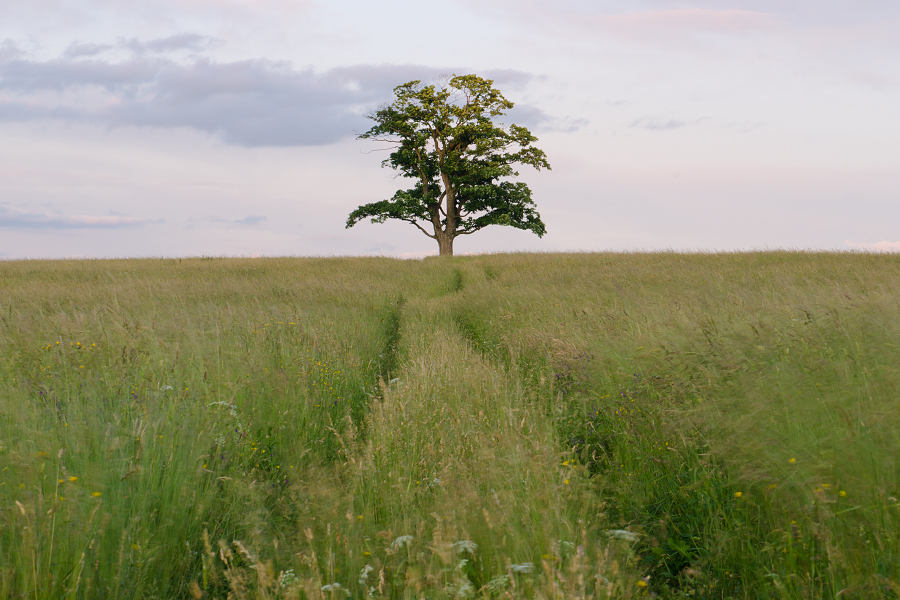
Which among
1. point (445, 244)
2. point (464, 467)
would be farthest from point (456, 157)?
point (464, 467)

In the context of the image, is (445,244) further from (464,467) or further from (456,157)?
(464,467)

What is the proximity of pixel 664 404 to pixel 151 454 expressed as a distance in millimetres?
3507

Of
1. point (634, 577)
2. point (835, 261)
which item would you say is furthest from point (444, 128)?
point (634, 577)

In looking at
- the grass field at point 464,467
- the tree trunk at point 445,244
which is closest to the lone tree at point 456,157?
the tree trunk at point 445,244

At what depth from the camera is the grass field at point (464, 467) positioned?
222 cm

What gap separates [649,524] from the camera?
9.94ft

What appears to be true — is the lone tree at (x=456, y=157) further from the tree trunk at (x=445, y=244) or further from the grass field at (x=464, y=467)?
the grass field at (x=464, y=467)

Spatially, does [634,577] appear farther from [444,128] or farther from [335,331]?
[444,128]

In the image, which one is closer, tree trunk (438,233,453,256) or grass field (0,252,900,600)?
grass field (0,252,900,600)

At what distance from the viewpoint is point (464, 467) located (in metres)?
3.14

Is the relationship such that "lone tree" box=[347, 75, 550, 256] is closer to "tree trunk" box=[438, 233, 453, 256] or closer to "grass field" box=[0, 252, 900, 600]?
"tree trunk" box=[438, 233, 453, 256]

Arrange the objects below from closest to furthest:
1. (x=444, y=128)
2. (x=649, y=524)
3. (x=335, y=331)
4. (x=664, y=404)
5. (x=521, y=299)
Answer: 1. (x=649, y=524)
2. (x=664, y=404)
3. (x=335, y=331)
4. (x=521, y=299)
5. (x=444, y=128)

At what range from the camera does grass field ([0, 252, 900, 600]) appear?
222cm

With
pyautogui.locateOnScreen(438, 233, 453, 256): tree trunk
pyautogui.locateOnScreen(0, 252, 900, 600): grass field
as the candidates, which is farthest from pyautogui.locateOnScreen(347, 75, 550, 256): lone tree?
pyautogui.locateOnScreen(0, 252, 900, 600): grass field
